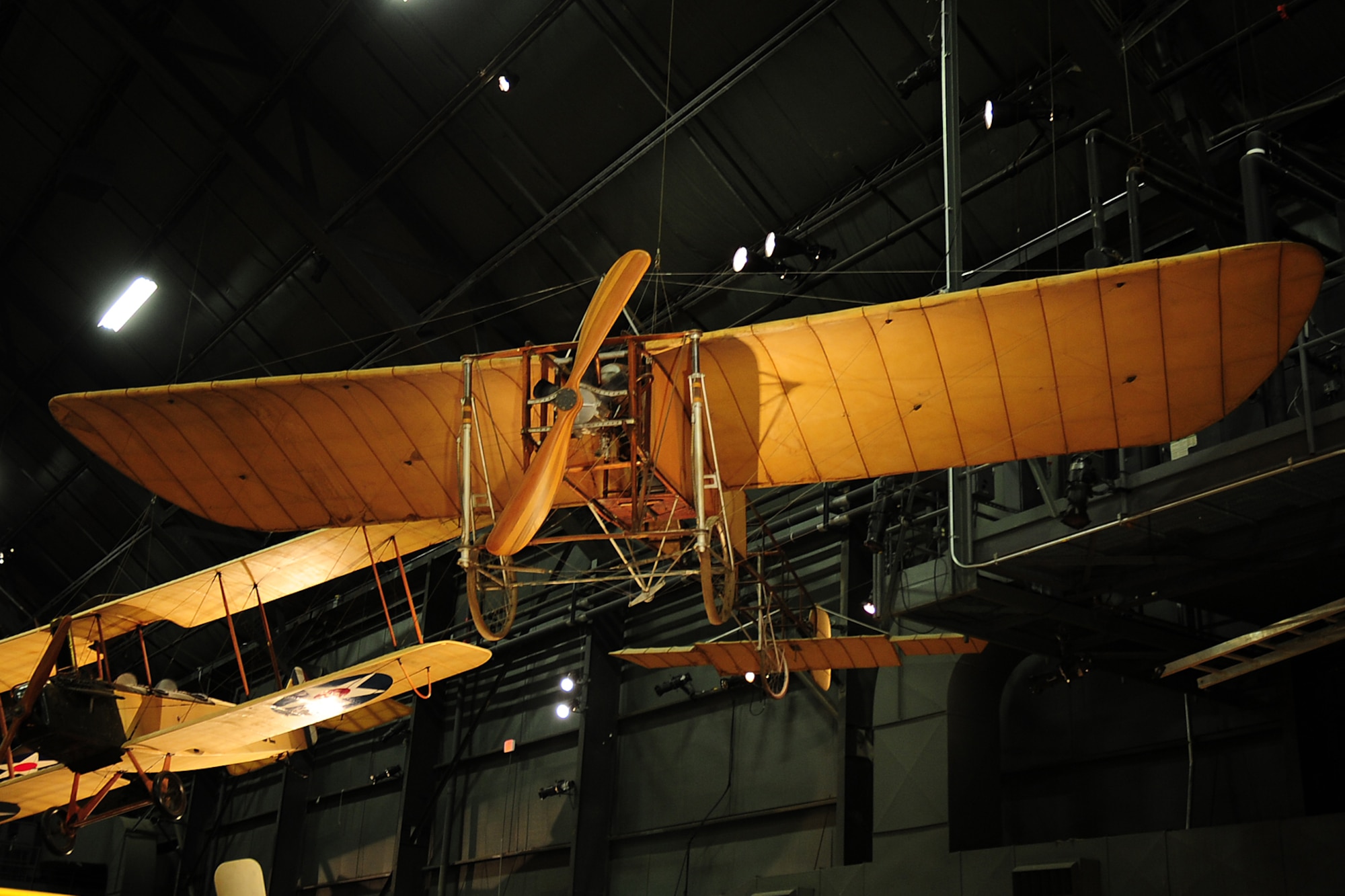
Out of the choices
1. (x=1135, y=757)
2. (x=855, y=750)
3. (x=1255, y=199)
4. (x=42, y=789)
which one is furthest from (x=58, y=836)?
(x=1255, y=199)

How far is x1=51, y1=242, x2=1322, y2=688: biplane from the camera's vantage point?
7203mm

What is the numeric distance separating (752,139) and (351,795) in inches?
648

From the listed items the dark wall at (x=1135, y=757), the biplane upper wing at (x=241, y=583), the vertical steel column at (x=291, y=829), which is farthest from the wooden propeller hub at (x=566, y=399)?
the vertical steel column at (x=291, y=829)

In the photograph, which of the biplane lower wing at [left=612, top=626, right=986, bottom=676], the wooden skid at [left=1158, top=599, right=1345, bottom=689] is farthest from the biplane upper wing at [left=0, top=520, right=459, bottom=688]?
the wooden skid at [left=1158, top=599, right=1345, bottom=689]

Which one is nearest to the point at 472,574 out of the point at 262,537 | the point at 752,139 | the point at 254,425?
the point at 254,425

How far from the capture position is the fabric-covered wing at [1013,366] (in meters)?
7.23

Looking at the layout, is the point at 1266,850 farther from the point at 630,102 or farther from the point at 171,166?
the point at 171,166

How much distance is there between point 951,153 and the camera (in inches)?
394

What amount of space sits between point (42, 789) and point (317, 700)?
5599 millimetres

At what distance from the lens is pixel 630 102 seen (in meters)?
14.9

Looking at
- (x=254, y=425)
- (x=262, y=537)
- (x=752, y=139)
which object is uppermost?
(x=752, y=139)

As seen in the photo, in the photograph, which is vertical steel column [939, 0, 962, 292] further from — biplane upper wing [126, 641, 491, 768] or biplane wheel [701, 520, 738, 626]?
biplane upper wing [126, 641, 491, 768]

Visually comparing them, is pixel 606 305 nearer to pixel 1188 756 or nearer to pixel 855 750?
pixel 1188 756

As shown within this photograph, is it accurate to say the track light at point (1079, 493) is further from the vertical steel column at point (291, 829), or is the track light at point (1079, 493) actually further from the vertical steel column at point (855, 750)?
the vertical steel column at point (291, 829)
